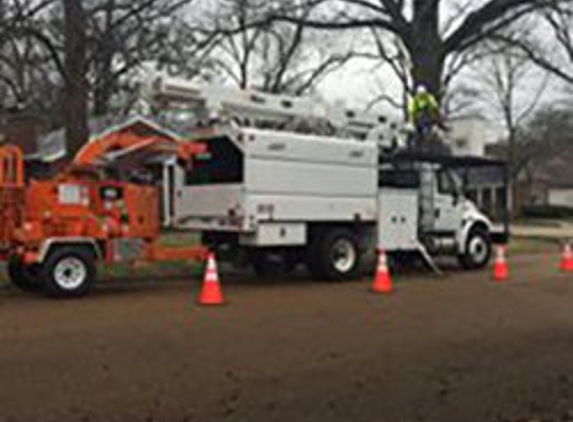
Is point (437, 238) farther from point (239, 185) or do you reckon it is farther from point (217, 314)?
point (217, 314)

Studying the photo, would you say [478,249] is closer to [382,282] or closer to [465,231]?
[465,231]

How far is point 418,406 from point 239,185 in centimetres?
837

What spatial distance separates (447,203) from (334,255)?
144 inches

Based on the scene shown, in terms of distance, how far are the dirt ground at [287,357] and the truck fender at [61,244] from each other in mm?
693

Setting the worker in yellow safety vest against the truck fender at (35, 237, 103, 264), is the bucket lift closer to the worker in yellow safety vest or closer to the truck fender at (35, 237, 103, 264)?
the worker in yellow safety vest

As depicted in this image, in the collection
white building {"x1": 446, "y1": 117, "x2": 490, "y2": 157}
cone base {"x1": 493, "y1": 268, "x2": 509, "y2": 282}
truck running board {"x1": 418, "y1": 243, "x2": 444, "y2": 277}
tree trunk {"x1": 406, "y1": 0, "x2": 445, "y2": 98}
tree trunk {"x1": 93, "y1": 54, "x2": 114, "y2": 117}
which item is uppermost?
tree trunk {"x1": 406, "y1": 0, "x2": 445, "y2": 98}

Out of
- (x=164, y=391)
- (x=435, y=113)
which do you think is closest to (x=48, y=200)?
(x=164, y=391)

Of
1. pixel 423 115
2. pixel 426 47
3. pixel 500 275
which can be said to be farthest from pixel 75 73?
pixel 426 47

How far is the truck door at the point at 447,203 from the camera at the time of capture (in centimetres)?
1845

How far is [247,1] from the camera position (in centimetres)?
2706

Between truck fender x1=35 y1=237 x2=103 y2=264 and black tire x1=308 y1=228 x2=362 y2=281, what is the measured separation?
14.0ft

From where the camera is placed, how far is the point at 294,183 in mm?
15180

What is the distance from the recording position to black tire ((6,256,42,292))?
13.6 metres

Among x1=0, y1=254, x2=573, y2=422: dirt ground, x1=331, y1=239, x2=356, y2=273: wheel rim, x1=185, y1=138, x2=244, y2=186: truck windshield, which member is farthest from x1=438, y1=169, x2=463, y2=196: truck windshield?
x1=185, y1=138, x2=244, y2=186: truck windshield
